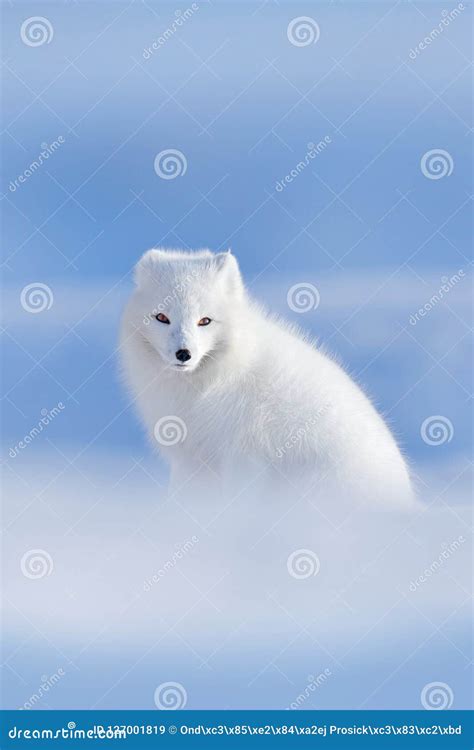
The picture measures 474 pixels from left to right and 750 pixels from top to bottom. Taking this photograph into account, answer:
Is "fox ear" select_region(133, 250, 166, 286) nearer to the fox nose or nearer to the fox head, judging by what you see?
the fox head

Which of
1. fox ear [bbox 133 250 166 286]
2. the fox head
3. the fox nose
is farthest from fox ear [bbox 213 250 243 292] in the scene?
the fox nose

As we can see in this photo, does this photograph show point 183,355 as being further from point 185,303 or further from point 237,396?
point 237,396

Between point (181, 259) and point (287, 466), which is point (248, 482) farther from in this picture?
point (181, 259)

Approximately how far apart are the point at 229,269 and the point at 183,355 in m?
0.70

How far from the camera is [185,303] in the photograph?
5777mm

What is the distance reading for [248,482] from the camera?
18.8 feet

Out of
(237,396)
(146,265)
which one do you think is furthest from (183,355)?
(146,265)

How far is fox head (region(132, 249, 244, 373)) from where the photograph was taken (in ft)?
18.6

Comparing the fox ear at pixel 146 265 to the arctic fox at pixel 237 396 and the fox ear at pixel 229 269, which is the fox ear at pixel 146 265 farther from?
the fox ear at pixel 229 269

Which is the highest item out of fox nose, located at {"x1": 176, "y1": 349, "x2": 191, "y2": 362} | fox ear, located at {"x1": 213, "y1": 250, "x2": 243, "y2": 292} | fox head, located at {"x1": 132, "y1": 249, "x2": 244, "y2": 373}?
fox ear, located at {"x1": 213, "y1": 250, "x2": 243, "y2": 292}

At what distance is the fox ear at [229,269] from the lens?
19.7 feet

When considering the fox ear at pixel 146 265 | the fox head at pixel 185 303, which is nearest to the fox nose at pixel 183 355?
the fox head at pixel 185 303

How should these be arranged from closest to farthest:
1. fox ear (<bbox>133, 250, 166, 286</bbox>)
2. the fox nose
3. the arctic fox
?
1. the fox nose
2. the arctic fox
3. fox ear (<bbox>133, 250, 166, 286</bbox>)

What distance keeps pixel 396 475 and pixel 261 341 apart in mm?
1043
